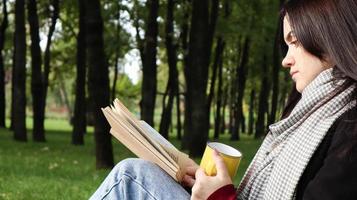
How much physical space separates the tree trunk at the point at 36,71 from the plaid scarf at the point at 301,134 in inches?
633

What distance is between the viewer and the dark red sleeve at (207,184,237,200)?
254 centimetres

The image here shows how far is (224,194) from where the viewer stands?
2551mm

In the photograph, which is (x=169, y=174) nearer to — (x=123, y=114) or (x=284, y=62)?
(x=123, y=114)

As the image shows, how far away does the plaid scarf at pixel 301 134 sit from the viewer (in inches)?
93.1

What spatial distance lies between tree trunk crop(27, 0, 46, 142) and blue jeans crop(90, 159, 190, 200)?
15.8 metres

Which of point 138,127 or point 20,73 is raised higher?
point 138,127

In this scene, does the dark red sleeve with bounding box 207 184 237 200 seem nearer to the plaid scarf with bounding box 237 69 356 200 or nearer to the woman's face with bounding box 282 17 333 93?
the plaid scarf with bounding box 237 69 356 200

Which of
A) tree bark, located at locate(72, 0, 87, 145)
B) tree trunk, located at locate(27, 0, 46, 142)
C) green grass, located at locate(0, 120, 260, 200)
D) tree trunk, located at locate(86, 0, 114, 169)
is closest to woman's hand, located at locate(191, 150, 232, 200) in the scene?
green grass, located at locate(0, 120, 260, 200)

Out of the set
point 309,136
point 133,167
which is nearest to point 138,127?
point 133,167

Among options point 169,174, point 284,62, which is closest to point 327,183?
point 284,62

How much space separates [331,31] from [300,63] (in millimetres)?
239

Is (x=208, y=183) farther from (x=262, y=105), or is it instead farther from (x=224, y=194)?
(x=262, y=105)

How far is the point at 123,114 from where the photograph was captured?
2967mm

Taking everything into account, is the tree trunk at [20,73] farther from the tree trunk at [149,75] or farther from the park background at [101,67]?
the tree trunk at [149,75]
